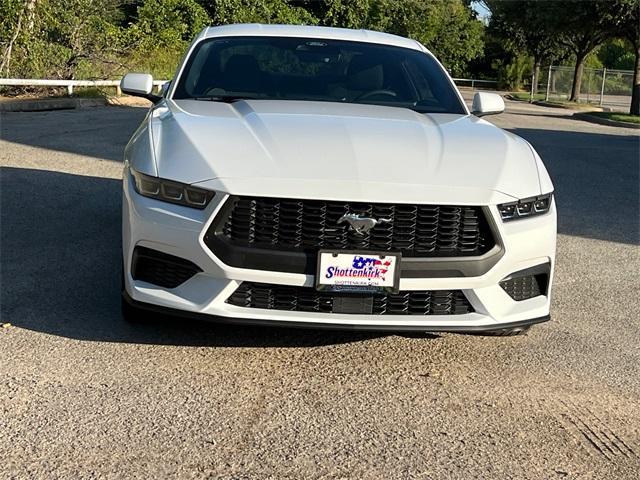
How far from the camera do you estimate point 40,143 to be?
34.3 ft

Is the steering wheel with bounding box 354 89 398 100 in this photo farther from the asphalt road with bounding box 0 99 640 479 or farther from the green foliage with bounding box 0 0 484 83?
the green foliage with bounding box 0 0 484 83

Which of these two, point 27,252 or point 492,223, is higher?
point 492,223

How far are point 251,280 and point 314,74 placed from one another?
2.13 meters

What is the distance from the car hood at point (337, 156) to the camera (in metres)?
3.27

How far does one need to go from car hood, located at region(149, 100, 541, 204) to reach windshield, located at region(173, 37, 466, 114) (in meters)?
0.64

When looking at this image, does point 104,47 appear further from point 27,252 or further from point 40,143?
point 27,252

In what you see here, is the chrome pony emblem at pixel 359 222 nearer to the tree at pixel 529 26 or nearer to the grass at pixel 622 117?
the grass at pixel 622 117

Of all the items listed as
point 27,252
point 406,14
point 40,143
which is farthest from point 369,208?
point 406,14

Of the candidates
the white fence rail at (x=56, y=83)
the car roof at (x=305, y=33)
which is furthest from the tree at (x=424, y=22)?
the car roof at (x=305, y=33)

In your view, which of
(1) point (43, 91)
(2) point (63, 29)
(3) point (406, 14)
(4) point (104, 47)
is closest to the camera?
(1) point (43, 91)

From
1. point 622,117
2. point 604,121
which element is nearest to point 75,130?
point 604,121

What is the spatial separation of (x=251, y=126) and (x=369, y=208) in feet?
2.73

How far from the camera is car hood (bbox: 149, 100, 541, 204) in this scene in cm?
327

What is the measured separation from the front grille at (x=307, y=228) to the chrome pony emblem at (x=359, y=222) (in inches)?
0.8
